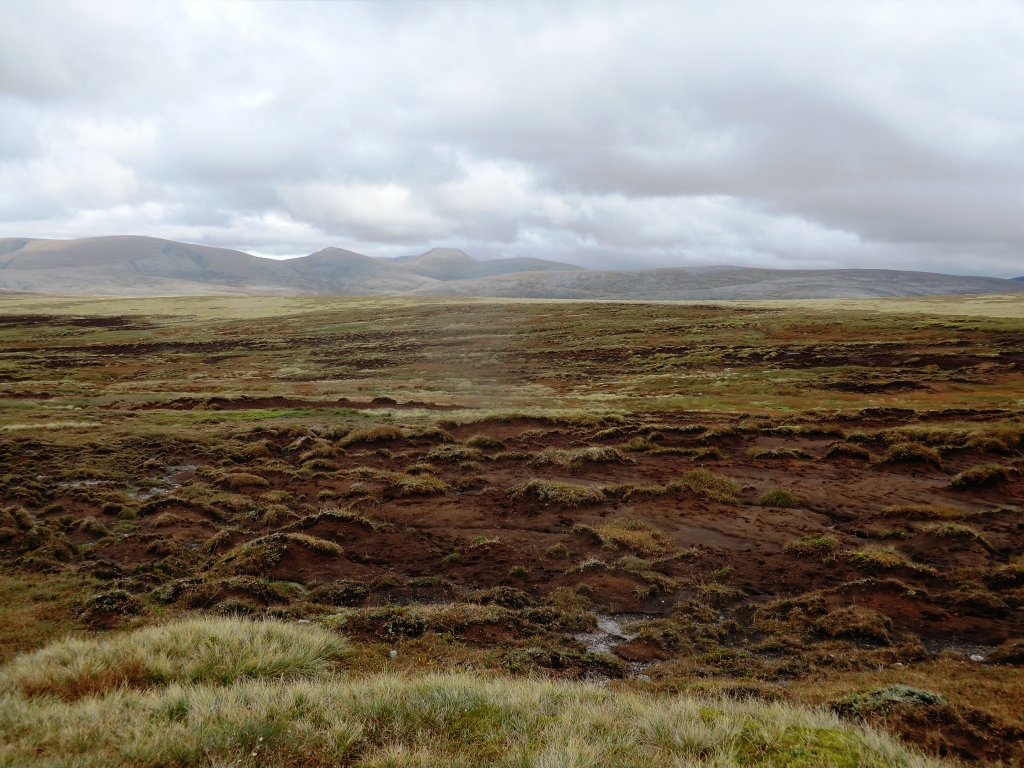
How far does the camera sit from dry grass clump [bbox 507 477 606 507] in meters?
17.3

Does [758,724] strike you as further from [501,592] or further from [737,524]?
[737,524]

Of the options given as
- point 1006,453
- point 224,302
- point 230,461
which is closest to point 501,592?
point 230,461

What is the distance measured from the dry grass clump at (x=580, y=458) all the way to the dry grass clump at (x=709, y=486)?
332 cm

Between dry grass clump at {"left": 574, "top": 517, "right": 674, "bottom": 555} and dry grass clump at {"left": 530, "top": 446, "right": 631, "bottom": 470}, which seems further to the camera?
dry grass clump at {"left": 530, "top": 446, "right": 631, "bottom": 470}

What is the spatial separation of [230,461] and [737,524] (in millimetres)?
19877

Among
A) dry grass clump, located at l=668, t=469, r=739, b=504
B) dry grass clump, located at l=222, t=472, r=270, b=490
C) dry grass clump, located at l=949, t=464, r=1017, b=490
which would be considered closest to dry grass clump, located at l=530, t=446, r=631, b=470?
dry grass clump, located at l=668, t=469, r=739, b=504

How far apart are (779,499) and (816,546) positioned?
11.9 feet

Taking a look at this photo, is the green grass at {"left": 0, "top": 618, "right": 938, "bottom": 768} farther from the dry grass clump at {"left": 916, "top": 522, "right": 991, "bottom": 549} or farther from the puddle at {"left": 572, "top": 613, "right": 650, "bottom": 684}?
the dry grass clump at {"left": 916, "top": 522, "right": 991, "bottom": 549}

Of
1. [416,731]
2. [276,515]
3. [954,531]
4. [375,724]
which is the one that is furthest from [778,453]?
[375,724]

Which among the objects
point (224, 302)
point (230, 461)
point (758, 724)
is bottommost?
point (230, 461)

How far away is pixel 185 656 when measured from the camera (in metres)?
7.24

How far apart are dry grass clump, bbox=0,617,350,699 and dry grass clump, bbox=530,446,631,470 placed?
45.6 feet

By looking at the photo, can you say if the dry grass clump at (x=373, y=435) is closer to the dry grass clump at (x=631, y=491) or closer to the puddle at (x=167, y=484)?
the puddle at (x=167, y=484)

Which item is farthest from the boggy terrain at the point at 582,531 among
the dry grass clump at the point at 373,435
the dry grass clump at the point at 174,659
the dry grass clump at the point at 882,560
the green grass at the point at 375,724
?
the green grass at the point at 375,724
